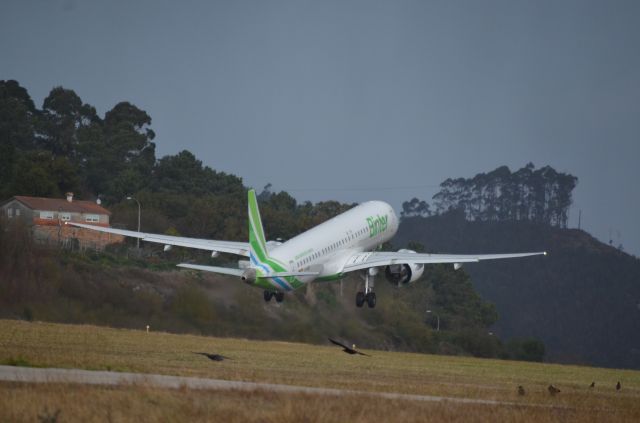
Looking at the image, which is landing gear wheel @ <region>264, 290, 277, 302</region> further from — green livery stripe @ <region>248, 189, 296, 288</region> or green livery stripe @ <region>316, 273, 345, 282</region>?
green livery stripe @ <region>316, 273, 345, 282</region>

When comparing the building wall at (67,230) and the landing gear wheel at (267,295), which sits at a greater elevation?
the building wall at (67,230)

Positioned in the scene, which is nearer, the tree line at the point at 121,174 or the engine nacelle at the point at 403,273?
the engine nacelle at the point at 403,273

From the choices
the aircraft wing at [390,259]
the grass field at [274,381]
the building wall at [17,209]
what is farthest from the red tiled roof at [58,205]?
the grass field at [274,381]

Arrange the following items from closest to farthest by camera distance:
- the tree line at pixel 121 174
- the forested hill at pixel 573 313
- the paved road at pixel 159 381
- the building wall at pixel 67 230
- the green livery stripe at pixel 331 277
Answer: the paved road at pixel 159 381
the green livery stripe at pixel 331 277
the building wall at pixel 67 230
the tree line at pixel 121 174
the forested hill at pixel 573 313

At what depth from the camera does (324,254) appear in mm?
63969

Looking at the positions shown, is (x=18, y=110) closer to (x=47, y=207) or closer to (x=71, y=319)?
(x=47, y=207)

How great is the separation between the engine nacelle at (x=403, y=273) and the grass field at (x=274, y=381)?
5.43m

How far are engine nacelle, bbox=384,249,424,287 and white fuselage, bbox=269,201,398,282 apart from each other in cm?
214

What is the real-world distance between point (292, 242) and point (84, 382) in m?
32.2

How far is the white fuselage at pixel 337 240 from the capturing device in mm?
60719

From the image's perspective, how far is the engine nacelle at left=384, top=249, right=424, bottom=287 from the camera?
68000mm

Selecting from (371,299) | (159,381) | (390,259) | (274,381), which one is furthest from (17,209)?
(159,381)

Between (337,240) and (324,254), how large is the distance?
1.95 meters

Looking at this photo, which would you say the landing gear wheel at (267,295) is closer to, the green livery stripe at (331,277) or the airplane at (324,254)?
the airplane at (324,254)
